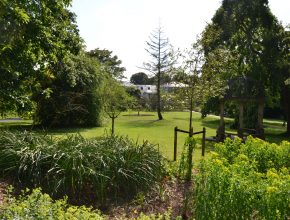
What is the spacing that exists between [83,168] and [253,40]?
15507 mm

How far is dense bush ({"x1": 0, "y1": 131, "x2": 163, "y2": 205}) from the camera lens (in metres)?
6.07

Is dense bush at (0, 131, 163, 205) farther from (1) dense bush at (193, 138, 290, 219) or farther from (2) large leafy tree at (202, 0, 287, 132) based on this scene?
(2) large leafy tree at (202, 0, 287, 132)

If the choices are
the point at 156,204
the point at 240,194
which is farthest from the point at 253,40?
the point at 240,194

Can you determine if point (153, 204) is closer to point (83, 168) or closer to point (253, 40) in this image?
point (83, 168)

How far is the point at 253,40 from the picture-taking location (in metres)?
19.1

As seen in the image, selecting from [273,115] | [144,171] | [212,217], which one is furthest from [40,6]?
[273,115]

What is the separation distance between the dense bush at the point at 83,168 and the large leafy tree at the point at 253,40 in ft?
38.2

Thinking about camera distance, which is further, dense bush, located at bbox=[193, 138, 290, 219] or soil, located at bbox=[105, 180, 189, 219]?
soil, located at bbox=[105, 180, 189, 219]

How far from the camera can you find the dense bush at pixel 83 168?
6.07 metres

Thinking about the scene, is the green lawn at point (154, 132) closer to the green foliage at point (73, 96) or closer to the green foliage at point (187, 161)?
the green foliage at point (73, 96)

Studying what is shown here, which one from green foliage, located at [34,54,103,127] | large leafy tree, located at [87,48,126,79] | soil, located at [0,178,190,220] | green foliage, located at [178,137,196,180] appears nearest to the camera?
soil, located at [0,178,190,220]

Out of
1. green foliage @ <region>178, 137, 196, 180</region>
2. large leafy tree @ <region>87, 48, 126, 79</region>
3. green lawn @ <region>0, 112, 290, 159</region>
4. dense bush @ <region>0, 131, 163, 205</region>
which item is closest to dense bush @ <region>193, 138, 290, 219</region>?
dense bush @ <region>0, 131, 163, 205</region>

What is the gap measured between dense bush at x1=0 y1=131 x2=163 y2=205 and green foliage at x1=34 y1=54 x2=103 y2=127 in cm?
1265

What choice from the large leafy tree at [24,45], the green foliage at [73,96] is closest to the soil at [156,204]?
the large leafy tree at [24,45]
